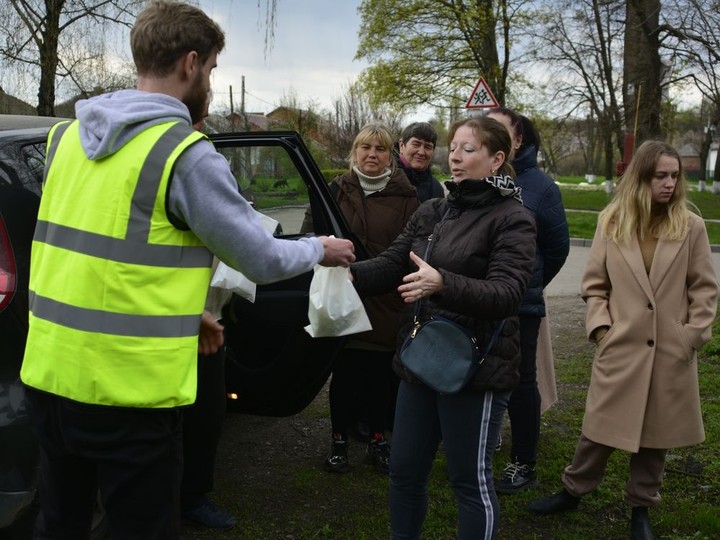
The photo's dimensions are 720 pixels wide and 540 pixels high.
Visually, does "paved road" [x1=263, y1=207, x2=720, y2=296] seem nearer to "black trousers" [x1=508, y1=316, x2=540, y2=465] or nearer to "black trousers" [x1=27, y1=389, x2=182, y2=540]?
"black trousers" [x1=508, y1=316, x2=540, y2=465]

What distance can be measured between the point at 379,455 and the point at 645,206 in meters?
Answer: 1.85

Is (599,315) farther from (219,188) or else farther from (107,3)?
(107,3)

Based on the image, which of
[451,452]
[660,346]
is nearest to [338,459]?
[451,452]

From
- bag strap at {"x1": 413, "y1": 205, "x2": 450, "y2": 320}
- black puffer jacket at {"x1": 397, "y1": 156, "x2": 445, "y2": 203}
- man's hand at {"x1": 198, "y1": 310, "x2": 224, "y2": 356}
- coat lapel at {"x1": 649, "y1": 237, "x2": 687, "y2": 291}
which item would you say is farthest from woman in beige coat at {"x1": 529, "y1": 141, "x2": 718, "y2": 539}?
man's hand at {"x1": 198, "y1": 310, "x2": 224, "y2": 356}

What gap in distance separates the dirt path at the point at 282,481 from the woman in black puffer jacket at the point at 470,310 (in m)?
0.79

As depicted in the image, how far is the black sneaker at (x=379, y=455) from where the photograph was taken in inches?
156

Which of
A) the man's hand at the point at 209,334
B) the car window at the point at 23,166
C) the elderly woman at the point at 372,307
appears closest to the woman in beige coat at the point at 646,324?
the elderly woman at the point at 372,307

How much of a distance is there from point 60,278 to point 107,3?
11.8 metres

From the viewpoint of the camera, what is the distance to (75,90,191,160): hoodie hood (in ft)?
6.01

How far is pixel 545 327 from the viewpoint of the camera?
13.5 feet

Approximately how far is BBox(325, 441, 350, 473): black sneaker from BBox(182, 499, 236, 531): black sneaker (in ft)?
2.38

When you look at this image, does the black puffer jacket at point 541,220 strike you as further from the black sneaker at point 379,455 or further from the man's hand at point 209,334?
the man's hand at point 209,334

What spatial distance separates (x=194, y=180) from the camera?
1836mm

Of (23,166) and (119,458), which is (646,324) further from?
(23,166)
